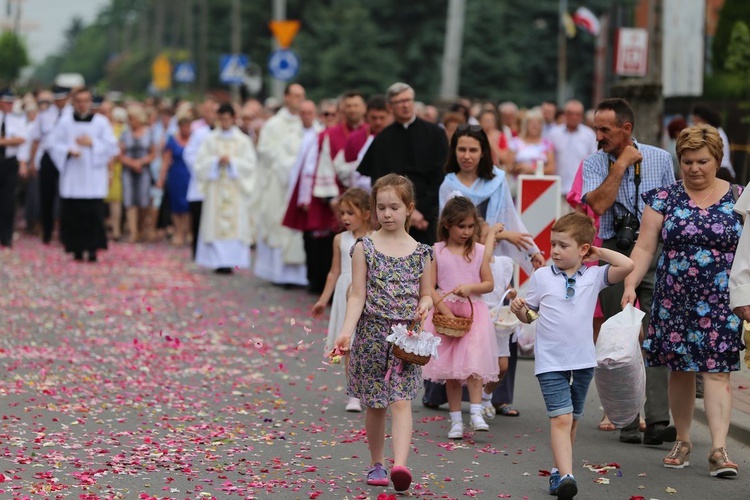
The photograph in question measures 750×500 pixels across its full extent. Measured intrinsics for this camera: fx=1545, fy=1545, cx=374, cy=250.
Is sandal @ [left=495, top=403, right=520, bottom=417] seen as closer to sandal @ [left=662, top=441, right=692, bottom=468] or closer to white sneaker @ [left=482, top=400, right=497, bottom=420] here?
Result: white sneaker @ [left=482, top=400, right=497, bottom=420]

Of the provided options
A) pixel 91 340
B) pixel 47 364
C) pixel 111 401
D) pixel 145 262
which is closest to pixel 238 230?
pixel 145 262

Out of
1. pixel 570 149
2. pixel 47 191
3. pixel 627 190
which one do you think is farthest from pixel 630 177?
pixel 47 191

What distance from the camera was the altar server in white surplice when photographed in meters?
20.8

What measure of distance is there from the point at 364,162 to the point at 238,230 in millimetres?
8406

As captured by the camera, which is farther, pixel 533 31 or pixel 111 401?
pixel 533 31

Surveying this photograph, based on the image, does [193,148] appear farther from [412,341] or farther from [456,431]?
[412,341]

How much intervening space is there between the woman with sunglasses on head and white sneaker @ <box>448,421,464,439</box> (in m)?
0.85

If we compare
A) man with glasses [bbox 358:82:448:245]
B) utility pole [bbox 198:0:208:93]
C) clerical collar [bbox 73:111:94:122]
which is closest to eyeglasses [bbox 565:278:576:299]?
man with glasses [bbox 358:82:448:245]

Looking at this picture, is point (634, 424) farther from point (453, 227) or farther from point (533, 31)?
point (533, 31)

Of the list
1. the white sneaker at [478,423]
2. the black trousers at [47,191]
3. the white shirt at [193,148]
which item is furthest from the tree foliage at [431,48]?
the white sneaker at [478,423]

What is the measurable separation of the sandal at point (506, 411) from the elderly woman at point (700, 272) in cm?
196

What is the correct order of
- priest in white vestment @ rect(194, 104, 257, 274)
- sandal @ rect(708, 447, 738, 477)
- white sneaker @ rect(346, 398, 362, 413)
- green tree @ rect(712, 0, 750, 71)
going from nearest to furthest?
sandal @ rect(708, 447, 738, 477) < white sneaker @ rect(346, 398, 362, 413) < priest in white vestment @ rect(194, 104, 257, 274) < green tree @ rect(712, 0, 750, 71)

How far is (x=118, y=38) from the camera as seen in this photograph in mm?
177000

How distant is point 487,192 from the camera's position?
1016cm
